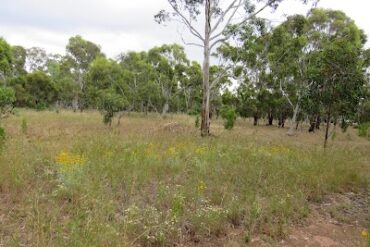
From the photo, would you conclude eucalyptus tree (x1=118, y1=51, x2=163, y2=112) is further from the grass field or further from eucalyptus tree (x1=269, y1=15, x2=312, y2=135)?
the grass field

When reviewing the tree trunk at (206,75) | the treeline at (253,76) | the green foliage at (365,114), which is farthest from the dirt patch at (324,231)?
the green foliage at (365,114)

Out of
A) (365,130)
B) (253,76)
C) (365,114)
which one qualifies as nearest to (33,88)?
(253,76)

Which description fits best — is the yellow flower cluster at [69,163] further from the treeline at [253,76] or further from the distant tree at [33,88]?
the distant tree at [33,88]

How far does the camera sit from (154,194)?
6906mm

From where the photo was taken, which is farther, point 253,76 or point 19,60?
point 19,60

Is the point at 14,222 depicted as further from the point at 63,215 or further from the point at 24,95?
the point at 24,95

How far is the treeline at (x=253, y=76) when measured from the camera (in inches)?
639

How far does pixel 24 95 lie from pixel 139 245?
4502 cm

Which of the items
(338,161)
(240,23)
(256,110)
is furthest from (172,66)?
(338,161)

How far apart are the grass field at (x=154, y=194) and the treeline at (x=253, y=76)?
21.0ft

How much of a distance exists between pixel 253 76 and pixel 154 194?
28747 mm

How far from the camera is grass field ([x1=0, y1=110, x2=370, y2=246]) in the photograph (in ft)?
16.2

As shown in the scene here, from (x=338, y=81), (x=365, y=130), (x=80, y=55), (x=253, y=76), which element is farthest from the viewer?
(x=80, y=55)

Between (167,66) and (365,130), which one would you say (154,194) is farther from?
(167,66)
